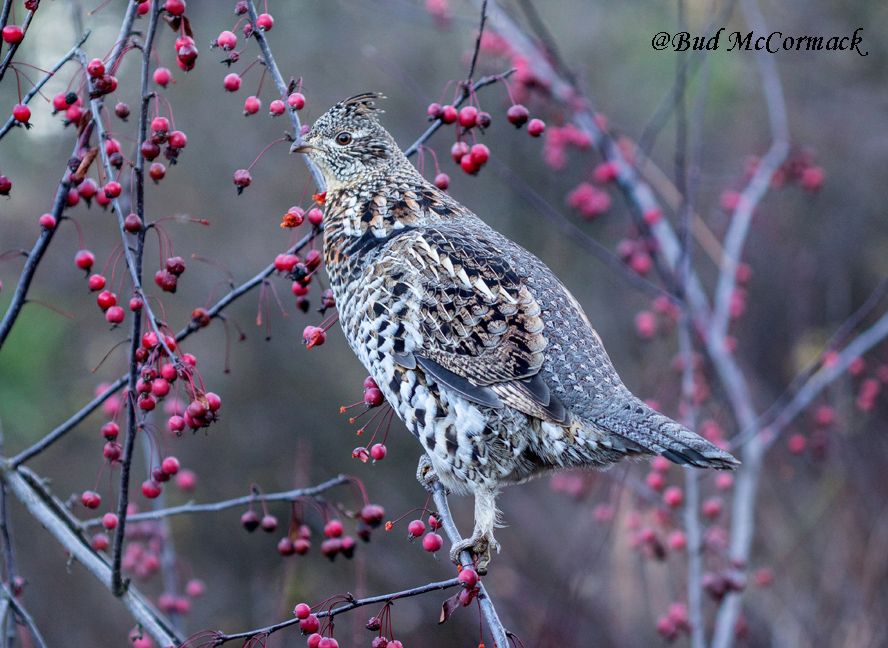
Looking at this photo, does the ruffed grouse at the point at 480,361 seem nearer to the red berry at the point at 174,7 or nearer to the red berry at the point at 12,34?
the red berry at the point at 174,7

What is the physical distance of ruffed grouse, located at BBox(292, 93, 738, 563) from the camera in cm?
258

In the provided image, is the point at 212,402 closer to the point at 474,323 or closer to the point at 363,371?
the point at 474,323

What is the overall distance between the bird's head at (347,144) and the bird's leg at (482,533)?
1.40 m

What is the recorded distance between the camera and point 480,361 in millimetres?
2611

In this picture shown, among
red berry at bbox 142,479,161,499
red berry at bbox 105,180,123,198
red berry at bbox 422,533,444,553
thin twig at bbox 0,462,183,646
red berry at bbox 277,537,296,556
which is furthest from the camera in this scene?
red berry at bbox 277,537,296,556

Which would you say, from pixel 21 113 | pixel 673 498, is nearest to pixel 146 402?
pixel 21 113

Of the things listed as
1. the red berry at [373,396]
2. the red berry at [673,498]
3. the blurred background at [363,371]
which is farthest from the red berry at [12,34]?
the red berry at [673,498]

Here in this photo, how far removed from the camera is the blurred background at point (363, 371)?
6266 mm

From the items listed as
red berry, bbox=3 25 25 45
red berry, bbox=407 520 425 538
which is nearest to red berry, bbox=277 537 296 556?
red berry, bbox=407 520 425 538

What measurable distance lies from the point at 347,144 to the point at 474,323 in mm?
1033

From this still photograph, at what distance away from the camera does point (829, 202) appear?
8.86 m

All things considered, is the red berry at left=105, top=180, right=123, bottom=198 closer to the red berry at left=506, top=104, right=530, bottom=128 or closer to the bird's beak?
the bird's beak

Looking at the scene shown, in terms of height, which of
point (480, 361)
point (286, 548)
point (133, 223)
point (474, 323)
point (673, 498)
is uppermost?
point (133, 223)

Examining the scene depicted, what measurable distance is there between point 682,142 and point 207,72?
597 centimetres
